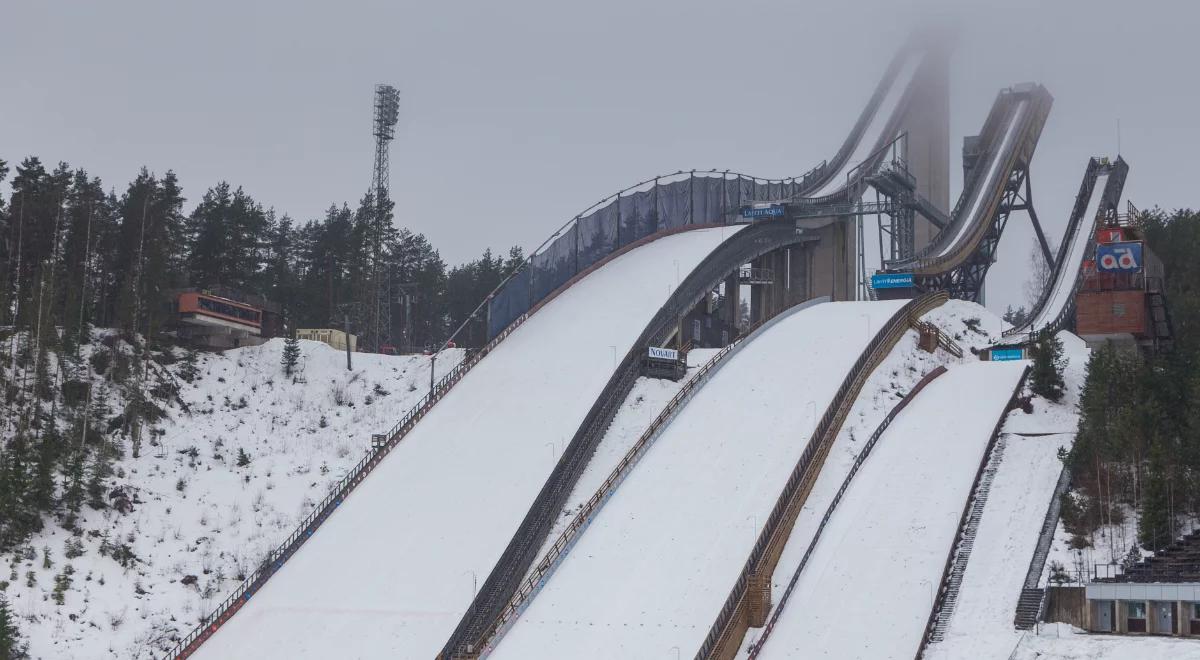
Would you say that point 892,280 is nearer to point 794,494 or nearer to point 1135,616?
point 794,494

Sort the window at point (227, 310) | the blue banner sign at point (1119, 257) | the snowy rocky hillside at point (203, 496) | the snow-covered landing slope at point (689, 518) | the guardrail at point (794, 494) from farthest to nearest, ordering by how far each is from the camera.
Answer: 1. the window at point (227, 310)
2. the blue banner sign at point (1119, 257)
3. the snowy rocky hillside at point (203, 496)
4. the snow-covered landing slope at point (689, 518)
5. the guardrail at point (794, 494)

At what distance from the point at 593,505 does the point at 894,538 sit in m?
6.94

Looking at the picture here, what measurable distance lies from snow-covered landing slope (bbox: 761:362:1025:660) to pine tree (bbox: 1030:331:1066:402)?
86 cm

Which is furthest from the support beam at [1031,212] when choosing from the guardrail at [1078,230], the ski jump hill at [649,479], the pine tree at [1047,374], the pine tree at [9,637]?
the pine tree at [9,637]

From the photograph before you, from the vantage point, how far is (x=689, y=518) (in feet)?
101

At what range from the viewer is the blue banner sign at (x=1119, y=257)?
42.1 metres

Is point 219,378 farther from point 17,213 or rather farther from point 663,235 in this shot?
point 663,235

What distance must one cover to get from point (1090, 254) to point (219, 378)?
34.1 meters

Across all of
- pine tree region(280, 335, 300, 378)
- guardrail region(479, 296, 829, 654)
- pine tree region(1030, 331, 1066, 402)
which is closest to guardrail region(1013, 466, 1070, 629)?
pine tree region(1030, 331, 1066, 402)

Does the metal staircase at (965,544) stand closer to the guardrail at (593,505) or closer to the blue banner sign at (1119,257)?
the guardrail at (593,505)

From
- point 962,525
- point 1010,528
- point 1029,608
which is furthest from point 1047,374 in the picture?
point 1029,608

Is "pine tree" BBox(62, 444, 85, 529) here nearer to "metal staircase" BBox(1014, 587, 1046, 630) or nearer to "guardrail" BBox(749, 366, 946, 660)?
"guardrail" BBox(749, 366, 946, 660)

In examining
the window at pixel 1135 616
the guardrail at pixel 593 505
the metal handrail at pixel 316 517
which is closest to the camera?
the window at pixel 1135 616

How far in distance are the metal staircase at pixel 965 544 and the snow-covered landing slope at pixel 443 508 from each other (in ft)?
30.7
